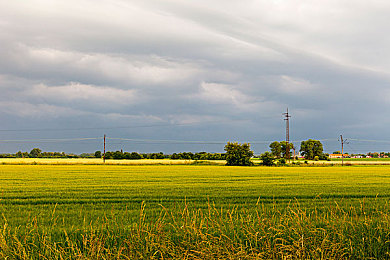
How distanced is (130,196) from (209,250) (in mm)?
11608

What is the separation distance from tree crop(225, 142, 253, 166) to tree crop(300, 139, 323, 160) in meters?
81.6

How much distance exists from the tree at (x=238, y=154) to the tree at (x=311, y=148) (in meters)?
81.6

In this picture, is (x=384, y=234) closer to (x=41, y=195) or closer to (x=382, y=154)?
(x=41, y=195)

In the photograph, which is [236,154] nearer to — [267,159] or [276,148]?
[267,159]

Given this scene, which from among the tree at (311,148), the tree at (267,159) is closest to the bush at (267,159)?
the tree at (267,159)

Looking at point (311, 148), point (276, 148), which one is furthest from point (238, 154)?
point (311, 148)

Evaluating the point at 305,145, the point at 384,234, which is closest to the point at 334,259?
the point at 384,234

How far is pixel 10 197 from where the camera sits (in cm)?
1700

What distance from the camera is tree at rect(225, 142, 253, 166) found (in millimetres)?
69562

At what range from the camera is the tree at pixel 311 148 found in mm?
142750

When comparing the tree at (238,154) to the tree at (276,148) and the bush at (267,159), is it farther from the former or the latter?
the tree at (276,148)

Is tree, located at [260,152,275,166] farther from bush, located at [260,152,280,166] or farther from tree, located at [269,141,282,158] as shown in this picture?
tree, located at [269,141,282,158]

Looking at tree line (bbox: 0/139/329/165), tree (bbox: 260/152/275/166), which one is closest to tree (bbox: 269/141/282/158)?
tree line (bbox: 0/139/329/165)

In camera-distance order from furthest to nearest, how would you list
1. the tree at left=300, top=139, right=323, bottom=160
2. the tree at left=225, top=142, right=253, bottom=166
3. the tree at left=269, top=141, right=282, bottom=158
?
the tree at left=300, top=139, right=323, bottom=160 < the tree at left=269, top=141, right=282, bottom=158 < the tree at left=225, top=142, right=253, bottom=166
